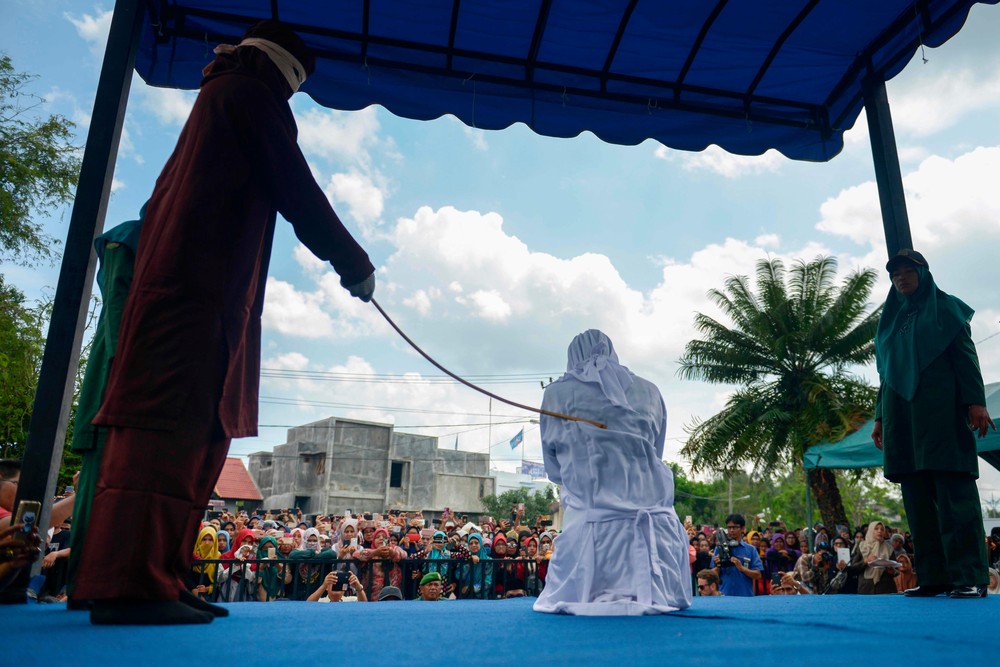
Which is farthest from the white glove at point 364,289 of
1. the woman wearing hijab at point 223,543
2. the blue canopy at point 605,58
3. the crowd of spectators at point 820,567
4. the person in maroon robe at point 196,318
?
the woman wearing hijab at point 223,543

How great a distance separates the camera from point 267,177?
256cm

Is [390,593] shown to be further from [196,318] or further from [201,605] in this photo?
[196,318]

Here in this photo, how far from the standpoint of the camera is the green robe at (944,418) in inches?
156

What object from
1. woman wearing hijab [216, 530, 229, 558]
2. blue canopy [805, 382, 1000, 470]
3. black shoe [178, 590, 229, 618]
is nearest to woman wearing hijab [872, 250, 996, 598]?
black shoe [178, 590, 229, 618]

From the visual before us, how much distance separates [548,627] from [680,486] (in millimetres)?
60242

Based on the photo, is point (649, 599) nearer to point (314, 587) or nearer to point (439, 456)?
point (314, 587)

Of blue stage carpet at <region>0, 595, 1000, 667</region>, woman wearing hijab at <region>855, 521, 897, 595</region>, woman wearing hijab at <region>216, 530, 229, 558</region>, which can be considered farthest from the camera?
woman wearing hijab at <region>216, 530, 229, 558</region>

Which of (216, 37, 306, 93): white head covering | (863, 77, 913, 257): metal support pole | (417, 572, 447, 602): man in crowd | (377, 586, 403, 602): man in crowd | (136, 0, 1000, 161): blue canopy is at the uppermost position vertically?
(136, 0, 1000, 161): blue canopy

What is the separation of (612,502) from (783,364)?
17.0m

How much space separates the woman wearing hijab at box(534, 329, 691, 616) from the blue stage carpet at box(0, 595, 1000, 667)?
33 cm

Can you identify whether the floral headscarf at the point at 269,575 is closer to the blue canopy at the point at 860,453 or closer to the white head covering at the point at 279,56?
the white head covering at the point at 279,56

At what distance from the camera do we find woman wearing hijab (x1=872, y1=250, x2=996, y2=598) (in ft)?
12.8

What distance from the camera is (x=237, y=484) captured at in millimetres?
47219

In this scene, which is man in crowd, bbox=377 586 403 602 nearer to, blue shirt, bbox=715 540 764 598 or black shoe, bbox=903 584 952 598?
blue shirt, bbox=715 540 764 598
